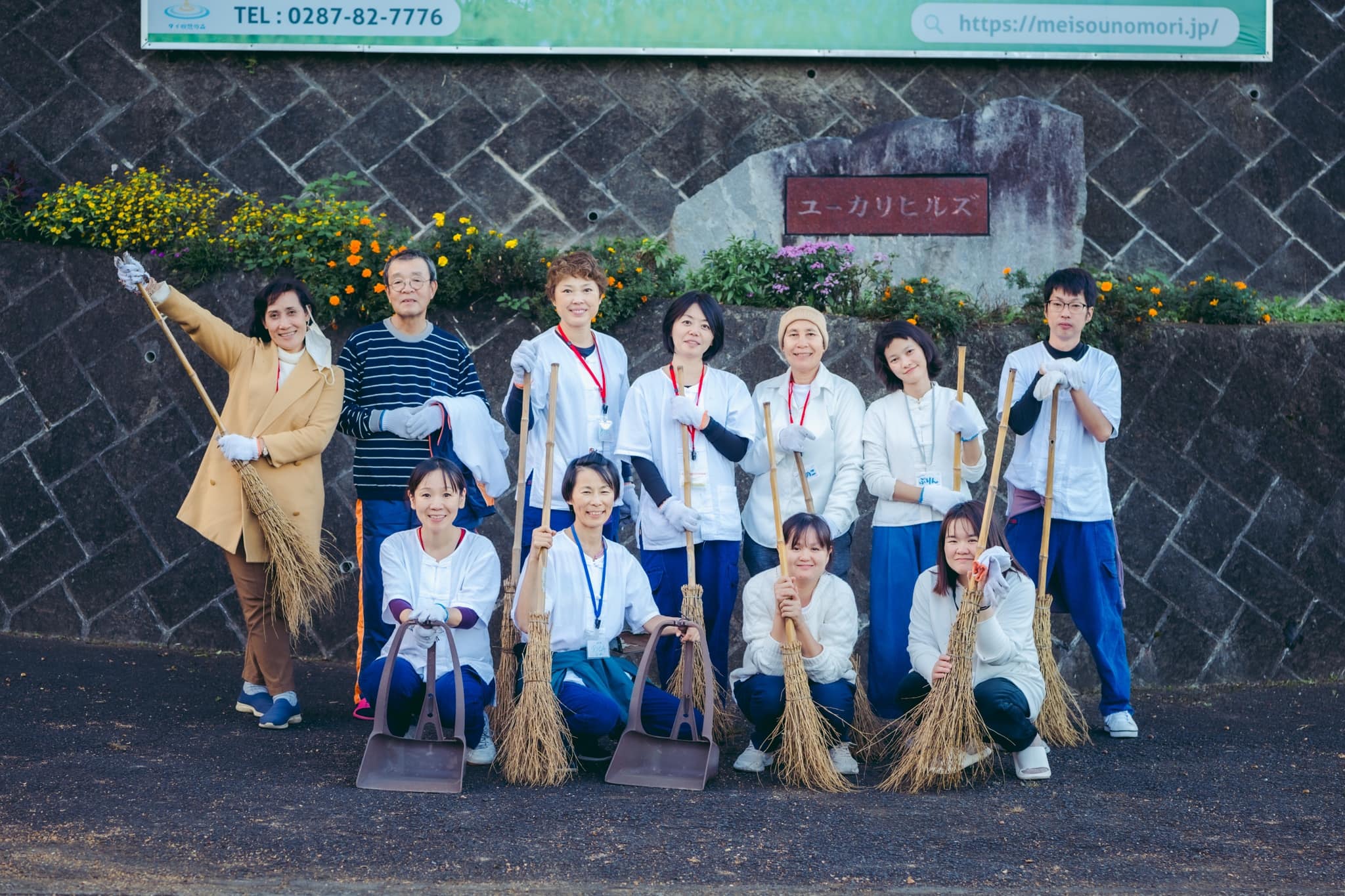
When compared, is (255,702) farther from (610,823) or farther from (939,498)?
(939,498)

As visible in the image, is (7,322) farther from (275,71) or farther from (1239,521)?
(1239,521)

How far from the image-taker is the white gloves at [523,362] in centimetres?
437

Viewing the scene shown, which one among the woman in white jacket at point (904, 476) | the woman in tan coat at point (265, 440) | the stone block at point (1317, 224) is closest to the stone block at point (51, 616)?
the woman in tan coat at point (265, 440)

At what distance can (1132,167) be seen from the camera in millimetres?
7289

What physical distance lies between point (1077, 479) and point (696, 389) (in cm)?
142

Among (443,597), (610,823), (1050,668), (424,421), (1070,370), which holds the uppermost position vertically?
(1070,370)

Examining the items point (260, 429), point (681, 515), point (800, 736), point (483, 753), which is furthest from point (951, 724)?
point (260, 429)

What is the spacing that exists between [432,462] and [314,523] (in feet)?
2.56

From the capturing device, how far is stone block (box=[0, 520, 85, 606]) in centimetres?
599

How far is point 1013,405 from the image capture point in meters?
4.73

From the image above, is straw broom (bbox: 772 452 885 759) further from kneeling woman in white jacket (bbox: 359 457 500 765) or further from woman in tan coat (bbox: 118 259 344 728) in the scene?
woman in tan coat (bbox: 118 259 344 728)

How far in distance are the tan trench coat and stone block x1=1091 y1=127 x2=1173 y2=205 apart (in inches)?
181

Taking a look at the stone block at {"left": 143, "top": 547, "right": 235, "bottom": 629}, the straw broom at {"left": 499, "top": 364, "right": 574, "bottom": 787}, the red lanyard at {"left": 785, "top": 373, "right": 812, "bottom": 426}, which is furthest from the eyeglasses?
the stone block at {"left": 143, "top": 547, "right": 235, "bottom": 629}

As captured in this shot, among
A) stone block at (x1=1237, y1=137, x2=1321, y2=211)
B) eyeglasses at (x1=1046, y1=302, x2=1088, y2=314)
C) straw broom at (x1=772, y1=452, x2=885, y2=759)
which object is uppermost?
stone block at (x1=1237, y1=137, x2=1321, y2=211)
